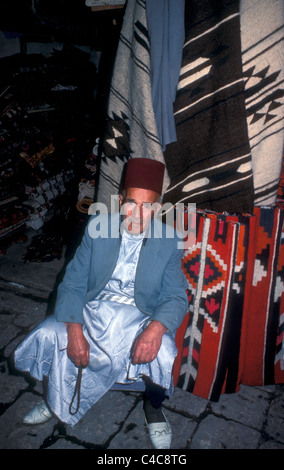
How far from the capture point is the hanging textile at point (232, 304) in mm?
2150

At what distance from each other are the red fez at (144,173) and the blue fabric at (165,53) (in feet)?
0.75

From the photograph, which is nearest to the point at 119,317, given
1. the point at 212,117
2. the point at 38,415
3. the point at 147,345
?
the point at 147,345

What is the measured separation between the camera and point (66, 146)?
6004 mm

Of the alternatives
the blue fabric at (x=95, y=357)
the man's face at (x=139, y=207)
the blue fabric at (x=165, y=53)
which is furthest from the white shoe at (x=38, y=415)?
the blue fabric at (x=165, y=53)

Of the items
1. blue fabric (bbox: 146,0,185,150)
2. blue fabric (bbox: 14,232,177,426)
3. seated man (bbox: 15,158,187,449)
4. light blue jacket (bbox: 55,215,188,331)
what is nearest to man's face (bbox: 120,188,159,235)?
seated man (bbox: 15,158,187,449)

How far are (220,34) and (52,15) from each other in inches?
135

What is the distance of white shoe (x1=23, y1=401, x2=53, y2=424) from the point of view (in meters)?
2.16

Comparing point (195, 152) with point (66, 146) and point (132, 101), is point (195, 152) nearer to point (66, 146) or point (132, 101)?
point (132, 101)

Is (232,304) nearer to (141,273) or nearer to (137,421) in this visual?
(141,273)

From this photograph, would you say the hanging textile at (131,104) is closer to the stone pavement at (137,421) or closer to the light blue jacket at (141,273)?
the light blue jacket at (141,273)

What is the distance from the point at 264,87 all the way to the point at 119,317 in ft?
6.04

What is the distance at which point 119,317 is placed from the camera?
2.05 metres

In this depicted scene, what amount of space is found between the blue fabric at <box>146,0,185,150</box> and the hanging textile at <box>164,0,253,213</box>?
0.20 feet

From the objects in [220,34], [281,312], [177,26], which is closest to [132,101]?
[177,26]
